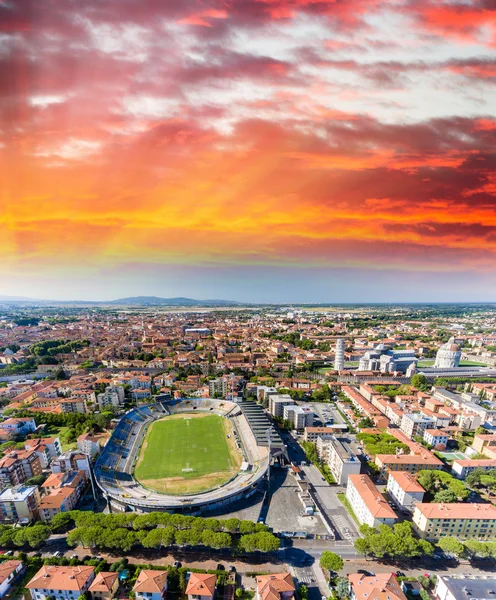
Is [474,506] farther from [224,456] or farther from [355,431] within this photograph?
[224,456]

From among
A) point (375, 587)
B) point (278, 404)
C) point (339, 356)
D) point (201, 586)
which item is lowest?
point (201, 586)

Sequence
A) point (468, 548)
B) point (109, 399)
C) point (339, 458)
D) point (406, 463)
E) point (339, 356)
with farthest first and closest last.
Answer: point (339, 356), point (109, 399), point (406, 463), point (339, 458), point (468, 548)

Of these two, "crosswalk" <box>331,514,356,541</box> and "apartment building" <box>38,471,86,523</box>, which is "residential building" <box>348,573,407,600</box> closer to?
"crosswalk" <box>331,514,356,541</box>

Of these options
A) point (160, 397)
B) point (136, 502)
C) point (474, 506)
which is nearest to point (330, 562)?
point (474, 506)

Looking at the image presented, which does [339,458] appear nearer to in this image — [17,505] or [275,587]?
[275,587]

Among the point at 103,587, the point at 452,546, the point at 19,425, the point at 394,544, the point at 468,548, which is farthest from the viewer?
the point at 19,425

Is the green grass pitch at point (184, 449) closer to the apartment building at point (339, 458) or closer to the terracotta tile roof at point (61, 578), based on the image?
the apartment building at point (339, 458)

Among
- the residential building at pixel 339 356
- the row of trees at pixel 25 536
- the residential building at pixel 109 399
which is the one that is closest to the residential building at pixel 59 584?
the row of trees at pixel 25 536

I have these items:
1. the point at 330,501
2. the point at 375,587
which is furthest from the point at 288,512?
the point at 375,587
